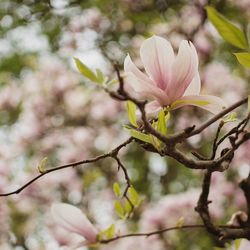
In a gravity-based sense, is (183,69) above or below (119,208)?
above

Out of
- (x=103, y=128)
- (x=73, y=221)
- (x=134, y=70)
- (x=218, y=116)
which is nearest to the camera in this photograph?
(x=218, y=116)

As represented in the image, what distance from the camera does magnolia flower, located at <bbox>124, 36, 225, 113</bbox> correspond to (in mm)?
636

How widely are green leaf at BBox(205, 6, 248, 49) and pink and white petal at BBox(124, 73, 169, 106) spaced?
11 centimetres

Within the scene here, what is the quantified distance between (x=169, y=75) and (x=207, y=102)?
0.18 ft

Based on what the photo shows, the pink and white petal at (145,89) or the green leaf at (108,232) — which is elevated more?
the pink and white petal at (145,89)

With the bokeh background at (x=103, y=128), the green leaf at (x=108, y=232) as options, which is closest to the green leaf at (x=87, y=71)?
the green leaf at (x=108, y=232)

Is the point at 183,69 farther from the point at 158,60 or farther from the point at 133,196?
the point at 133,196

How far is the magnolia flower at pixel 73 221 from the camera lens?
0.78m

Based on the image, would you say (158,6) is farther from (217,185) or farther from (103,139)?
(103,139)

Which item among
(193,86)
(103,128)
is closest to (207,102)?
(193,86)

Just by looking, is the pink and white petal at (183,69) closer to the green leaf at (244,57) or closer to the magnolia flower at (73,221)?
the green leaf at (244,57)

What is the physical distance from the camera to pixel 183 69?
641 millimetres

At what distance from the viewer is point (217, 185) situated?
2818 millimetres

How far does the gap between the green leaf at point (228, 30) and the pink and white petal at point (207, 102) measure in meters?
0.09
